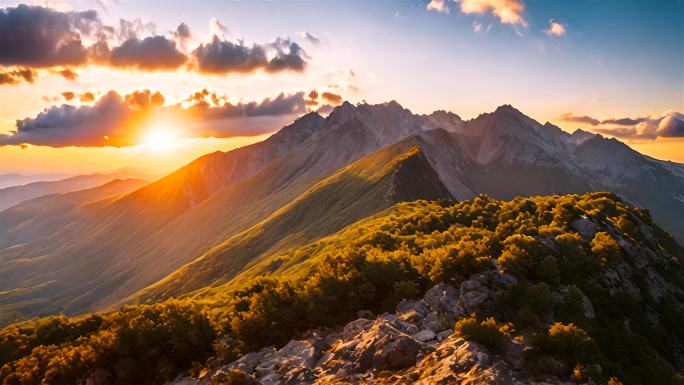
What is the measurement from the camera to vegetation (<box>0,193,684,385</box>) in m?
22.4

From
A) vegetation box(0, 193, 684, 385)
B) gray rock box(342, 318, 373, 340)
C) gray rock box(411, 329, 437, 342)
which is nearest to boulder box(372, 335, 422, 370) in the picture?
gray rock box(411, 329, 437, 342)

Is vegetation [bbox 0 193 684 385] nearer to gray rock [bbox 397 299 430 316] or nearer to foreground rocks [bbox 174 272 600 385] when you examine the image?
gray rock [bbox 397 299 430 316]

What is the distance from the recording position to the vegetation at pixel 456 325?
2238 centimetres

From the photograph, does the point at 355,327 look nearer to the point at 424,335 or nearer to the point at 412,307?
the point at 412,307

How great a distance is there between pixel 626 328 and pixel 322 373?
18.7 m

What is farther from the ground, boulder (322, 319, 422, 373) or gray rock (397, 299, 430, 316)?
gray rock (397, 299, 430, 316)

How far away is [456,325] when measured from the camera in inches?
911

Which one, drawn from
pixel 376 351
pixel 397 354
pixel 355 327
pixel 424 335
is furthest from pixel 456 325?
pixel 355 327

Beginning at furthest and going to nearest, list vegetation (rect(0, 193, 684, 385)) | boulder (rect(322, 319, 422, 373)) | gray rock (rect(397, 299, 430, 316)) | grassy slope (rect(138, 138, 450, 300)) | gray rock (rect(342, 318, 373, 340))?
1. grassy slope (rect(138, 138, 450, 300))
2. gray rock (rect(397, 299, 430, 316))
3. gray rock (rect(342, 318, 373, 340))
4. boulder (rect(322, 319, 422, 373))
5. vegetation (rect(0, 193, 684, 385))

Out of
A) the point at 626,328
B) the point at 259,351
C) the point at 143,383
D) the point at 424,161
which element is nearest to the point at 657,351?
the point at 626,328

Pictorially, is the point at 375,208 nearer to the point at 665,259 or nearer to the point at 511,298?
the point at 665,259

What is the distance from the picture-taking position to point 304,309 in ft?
101

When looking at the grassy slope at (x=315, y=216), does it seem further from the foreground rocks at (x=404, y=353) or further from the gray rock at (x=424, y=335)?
the gray rock at (x=424, y=335)

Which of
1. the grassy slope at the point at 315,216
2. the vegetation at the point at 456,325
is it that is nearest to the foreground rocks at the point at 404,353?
the vegetation at the point at 456,325
